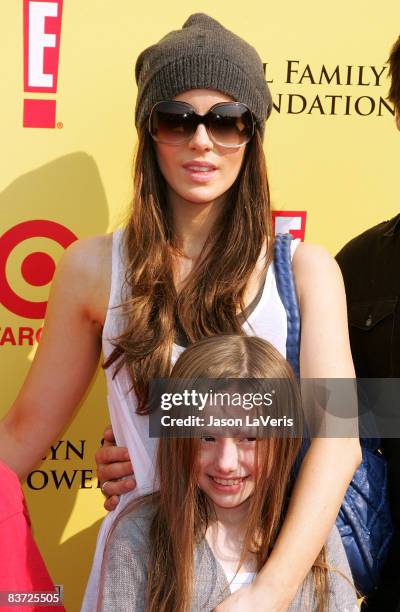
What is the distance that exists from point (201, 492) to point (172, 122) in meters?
0.71

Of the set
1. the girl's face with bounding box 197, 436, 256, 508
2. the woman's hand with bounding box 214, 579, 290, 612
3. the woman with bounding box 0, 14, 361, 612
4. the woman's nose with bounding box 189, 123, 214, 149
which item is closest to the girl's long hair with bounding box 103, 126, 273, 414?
the woman with bounding box 0, 14, 361, 612

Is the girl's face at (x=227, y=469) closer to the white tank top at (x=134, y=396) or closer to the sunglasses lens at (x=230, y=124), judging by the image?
the white tank top at (x=134, y=396)

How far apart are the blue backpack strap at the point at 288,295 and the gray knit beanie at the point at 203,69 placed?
0.84ft

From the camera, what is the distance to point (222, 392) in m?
1.67

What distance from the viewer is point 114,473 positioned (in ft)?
6.43

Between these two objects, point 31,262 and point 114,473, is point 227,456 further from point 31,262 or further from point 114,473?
point 31,262

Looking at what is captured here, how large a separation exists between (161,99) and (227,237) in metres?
0.30

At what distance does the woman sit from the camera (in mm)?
1854

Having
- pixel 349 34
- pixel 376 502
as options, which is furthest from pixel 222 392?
pixel 349 34

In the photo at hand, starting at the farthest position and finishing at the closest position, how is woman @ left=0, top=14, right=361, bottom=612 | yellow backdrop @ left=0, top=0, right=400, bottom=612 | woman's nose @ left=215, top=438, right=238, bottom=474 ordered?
yellow backdrop @ left=0, top=0, right=400, bottom=612 → woman @ left=0, top=14, right=361, bottom=612 → woman's nose @ left=215, top=438, right=238, bottom=474

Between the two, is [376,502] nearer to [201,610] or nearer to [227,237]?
[201,610]

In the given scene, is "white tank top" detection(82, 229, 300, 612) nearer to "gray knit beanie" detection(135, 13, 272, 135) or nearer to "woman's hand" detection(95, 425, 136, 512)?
"woman's hand" detection(95, 425, 136, 512)

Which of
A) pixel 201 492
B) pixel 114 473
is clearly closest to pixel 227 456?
pixel 201 492

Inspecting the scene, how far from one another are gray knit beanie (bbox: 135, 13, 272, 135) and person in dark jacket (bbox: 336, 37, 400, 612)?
1.09 ft
